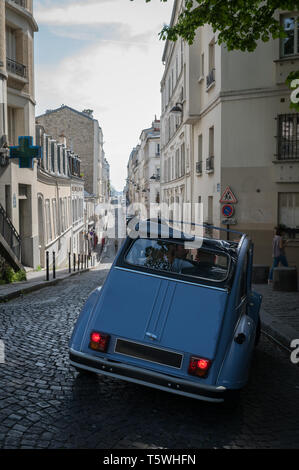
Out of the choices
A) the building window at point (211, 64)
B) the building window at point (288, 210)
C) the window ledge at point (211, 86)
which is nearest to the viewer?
the building window at point (288, 210)

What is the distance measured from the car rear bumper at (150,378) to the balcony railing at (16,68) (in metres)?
16.0

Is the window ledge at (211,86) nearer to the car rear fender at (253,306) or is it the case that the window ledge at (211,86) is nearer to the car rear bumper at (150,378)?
the car rear fender at (253,306)

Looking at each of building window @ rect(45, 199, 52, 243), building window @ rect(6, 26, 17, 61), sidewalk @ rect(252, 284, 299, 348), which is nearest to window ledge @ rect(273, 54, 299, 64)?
sidewalk @ rect(252, 284, 299, 348)

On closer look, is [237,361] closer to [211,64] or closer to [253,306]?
[253,306]

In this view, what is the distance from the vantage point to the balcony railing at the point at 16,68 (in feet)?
57.8

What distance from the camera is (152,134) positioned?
6203 centimetres

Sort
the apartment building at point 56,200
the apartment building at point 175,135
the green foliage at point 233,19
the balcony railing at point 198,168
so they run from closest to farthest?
the green foliage at point 233,19
the balcony railing at point 198,168
the apartment building at point 56,200
the apartment building at point 175,135

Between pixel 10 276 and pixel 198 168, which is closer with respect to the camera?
pixel 10 276

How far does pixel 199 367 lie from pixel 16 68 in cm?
1716

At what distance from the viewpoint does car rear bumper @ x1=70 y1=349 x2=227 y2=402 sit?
403cm

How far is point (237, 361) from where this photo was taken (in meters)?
4.22

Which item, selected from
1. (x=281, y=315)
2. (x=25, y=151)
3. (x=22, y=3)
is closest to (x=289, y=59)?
(x=25, y=151)

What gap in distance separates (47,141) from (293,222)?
14.5 m

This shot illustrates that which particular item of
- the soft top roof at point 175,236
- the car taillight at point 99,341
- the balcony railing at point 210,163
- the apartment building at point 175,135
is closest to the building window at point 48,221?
the apartment building at point 175,135
